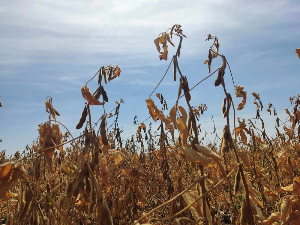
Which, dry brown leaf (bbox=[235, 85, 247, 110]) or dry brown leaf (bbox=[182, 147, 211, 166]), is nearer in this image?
dry brown leaf (bbox=[182, 147, 211, 166])

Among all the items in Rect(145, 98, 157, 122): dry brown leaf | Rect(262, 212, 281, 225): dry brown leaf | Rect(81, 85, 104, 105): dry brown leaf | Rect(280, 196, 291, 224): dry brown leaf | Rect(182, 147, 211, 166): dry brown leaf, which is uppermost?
Rect(81, 85, 104, 105): dry brown leaf

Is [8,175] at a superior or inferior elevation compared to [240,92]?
inferior

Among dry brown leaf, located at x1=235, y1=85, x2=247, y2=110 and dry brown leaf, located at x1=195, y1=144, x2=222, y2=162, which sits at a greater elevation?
dry brown leaf, located at x1=235, y1=85, x2=247, y2=110

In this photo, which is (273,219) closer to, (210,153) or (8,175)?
(210,153)

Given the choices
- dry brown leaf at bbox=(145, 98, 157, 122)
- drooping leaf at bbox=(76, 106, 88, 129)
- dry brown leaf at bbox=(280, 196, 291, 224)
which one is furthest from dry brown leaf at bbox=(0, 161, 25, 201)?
dry brown leaf at bbox=(280, 196, 291, 224)

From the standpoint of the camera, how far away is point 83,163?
992 mm

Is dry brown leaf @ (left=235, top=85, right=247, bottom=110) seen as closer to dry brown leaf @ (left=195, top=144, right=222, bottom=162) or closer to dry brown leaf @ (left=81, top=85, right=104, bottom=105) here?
dry brown leaf @ (left=195, top=144, right=222, bottom=162)

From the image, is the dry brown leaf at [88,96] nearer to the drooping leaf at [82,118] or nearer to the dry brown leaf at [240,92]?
the drooping leaf at [82,118]

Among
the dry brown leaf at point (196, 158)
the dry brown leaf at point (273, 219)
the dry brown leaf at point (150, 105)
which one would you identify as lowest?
the dry brown leaf at point (273, 219)

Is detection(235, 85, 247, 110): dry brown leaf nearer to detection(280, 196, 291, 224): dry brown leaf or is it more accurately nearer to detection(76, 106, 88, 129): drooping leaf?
Answer: detection(280, 196, 291, 224): dry brown leaf

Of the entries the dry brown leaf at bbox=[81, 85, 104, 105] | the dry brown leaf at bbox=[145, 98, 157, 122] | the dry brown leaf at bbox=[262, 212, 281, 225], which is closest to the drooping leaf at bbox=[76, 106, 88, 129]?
the dry brown leaf at bbox=[81, 85, 104, 105]

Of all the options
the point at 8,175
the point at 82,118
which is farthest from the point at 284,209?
the point at 8,175

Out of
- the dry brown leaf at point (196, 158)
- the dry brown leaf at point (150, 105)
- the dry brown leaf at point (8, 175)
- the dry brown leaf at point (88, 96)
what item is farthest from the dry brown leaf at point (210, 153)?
the dry brown leaf at point (8, 175)

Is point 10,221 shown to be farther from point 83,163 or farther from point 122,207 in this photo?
point 122,207
